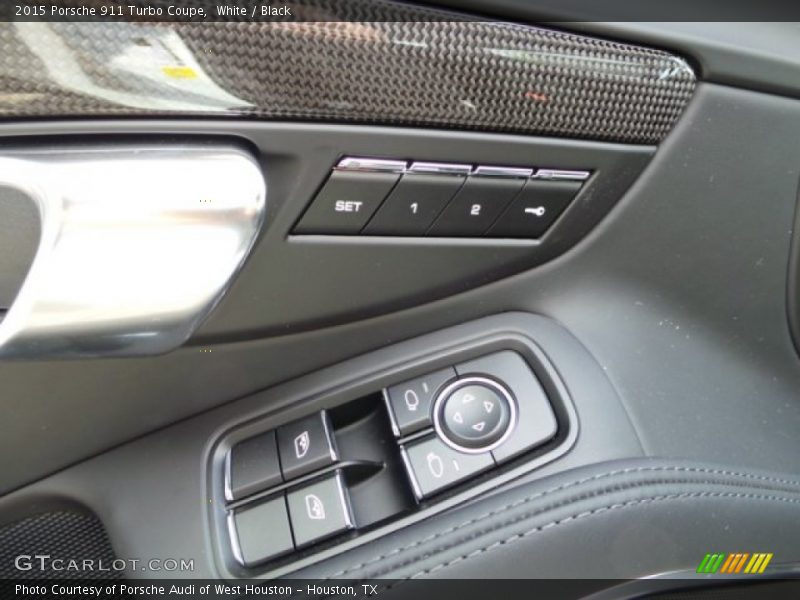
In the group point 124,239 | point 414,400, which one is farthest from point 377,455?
point 124,239

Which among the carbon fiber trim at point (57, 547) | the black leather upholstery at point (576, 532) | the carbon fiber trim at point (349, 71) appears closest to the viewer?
the carbon fiber trim at point (349, 71)

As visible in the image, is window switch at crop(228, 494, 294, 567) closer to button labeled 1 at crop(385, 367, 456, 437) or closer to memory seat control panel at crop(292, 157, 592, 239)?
button labeled 1 at crop(385, 367, 456, 437)

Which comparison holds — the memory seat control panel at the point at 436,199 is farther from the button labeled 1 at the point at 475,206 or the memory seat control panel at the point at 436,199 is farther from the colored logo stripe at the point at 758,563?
the colored logo stripe at the point at 758,563

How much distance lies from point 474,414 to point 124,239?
1.10 feet

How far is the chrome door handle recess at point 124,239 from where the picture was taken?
613mm

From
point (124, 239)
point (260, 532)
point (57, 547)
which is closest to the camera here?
point (124, 239)

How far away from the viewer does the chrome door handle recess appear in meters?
0.61

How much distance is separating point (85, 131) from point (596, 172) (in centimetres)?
42

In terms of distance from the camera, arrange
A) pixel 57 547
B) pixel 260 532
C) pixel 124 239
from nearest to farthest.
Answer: pixel 124 239 → pixel 260 532 → pixel 57 547

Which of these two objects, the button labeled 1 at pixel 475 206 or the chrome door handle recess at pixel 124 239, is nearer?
the chrome door handle recess at pixel 124 239

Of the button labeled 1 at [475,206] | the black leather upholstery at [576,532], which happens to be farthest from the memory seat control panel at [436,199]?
the black leather upholstery at [576,532]

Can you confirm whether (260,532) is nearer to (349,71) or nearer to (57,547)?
(57,547)

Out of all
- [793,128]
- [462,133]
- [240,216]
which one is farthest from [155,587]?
[793,128]

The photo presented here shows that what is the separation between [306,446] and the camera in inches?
30.1
